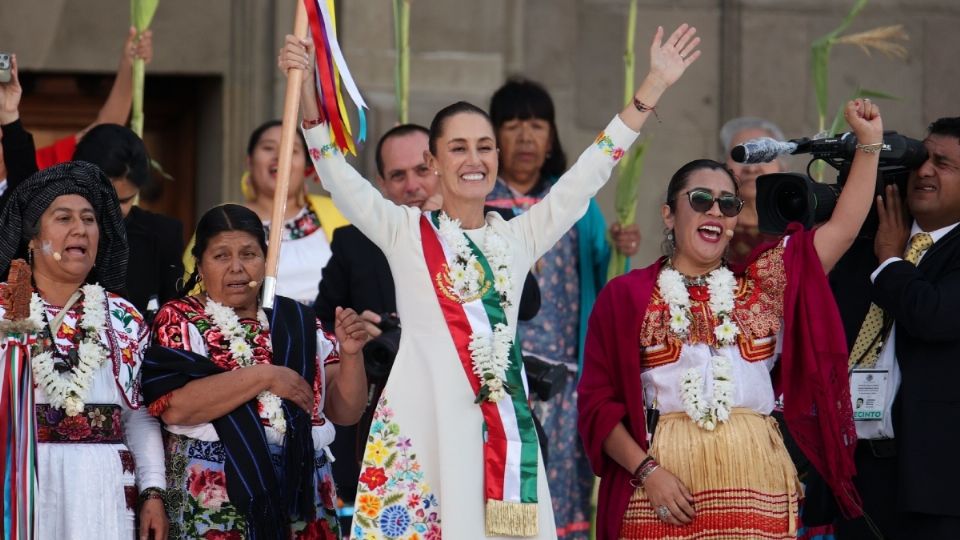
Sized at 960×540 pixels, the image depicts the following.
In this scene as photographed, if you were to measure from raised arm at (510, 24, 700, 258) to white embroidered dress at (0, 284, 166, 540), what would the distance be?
1213 mm

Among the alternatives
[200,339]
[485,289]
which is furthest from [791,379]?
[200,339]

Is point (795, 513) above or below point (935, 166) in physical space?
below

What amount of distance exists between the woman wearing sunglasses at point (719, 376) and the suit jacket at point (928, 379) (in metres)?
0.27

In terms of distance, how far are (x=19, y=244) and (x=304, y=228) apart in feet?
6.73

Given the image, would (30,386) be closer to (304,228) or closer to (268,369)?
(268,369)

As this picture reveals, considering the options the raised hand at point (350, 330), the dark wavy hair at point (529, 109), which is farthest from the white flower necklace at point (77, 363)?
the dark wavy hair at point (529, 109)

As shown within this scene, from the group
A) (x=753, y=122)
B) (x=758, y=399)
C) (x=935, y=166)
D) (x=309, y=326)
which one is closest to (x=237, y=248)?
(x=309, y=326)

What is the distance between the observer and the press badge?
228 inches

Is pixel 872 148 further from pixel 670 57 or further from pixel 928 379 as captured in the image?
pixel 928 379

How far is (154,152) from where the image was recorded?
9523 mm

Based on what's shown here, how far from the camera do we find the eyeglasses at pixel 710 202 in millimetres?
5453

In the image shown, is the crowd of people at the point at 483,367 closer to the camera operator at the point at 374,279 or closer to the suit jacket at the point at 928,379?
the suit jacket at the point at 928,379

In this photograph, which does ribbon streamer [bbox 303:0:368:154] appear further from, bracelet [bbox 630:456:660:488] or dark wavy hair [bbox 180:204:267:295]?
bracelet [bbox 630:456:660:488]

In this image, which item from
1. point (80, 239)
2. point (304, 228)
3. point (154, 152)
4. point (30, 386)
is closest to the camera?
point (30, 386)
